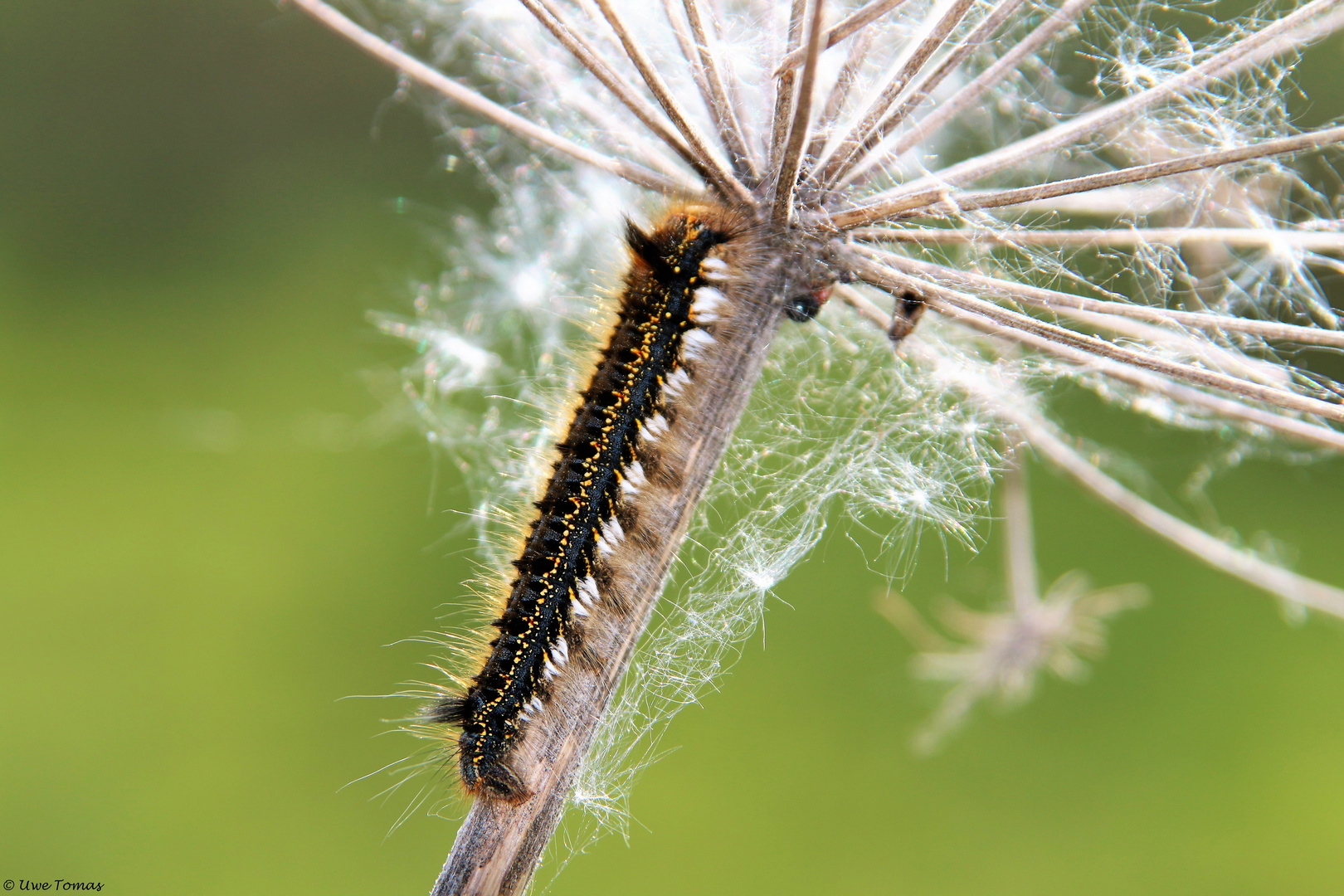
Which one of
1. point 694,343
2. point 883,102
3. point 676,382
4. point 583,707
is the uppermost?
point 883,102

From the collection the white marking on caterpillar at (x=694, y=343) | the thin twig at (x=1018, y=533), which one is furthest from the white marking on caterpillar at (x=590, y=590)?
the thin twig at (x=1018, y=533)

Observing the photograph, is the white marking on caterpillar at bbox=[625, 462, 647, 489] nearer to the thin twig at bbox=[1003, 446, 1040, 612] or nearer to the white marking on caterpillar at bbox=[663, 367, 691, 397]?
the white marking on caterpillar at bbox=[663, 367, 691, 397]

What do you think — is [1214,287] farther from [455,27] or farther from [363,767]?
[363,767]

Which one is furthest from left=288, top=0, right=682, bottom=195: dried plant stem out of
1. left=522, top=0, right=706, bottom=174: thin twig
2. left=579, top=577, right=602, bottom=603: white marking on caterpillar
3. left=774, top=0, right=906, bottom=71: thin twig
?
left=579, top=577, right=602, bottom=603: white marking on caterpillar

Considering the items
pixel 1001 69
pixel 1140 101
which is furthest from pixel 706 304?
pixel 1140 101

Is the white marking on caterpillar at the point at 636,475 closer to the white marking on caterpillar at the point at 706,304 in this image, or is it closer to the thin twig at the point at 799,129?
the white marking on caterpillar at the point at 706,304

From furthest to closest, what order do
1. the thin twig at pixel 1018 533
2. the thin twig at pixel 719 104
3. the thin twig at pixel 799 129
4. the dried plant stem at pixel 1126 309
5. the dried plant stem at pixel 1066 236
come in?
the thin twig at pixel 1018 533 → the dried plant stem at pixel 1066 236 → the thin twig at pixel 719 104 → the dried plant stem at pixel 1126 309 → the thin twig at pixel 799 129

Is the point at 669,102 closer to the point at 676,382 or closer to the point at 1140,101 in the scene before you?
the point at 676,382
